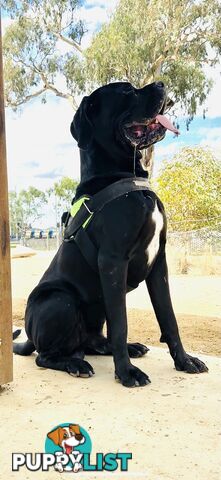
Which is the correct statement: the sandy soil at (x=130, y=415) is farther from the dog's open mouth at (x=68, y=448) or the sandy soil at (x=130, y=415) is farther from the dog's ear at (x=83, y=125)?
the dog's ear at (x=83, y=125)

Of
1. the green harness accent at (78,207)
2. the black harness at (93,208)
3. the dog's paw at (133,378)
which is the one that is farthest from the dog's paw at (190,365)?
the green harness accent at (78,207)

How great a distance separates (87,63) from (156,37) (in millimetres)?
3420

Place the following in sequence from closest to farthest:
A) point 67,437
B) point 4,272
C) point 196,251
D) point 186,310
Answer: point 67,437
point 4,272
point 186,310
point 196,251

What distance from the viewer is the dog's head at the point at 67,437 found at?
177 cm

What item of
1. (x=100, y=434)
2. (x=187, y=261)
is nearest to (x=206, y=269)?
(x=187, y=261)

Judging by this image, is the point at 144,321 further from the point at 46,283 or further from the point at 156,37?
the point at 156,37

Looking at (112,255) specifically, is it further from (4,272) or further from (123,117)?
(123,117)

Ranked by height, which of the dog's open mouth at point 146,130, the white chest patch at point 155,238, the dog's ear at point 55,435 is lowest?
the dog's ear at point 55,435

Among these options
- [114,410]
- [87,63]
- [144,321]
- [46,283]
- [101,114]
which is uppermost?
[87,63]

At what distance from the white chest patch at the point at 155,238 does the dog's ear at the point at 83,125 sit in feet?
1.72

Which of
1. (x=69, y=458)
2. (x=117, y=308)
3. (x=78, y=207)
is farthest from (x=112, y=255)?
(x=69, y=458)

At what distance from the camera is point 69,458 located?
5.56ft

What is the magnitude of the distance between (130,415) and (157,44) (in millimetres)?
22199

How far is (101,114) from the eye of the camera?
265cm
